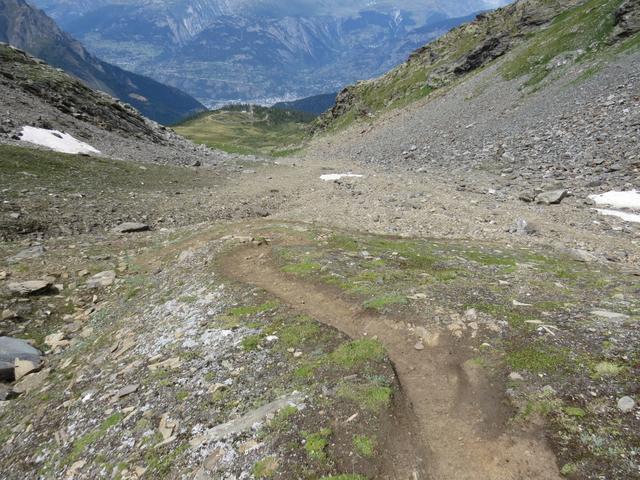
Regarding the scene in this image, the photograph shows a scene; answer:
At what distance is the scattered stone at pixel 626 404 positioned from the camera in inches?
296

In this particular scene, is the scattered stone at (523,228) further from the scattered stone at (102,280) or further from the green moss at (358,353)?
the scattered stone at (102,280)

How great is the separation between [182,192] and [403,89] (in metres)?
101

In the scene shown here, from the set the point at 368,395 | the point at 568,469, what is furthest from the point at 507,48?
the point at 568,469

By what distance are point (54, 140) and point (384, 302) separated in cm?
3929

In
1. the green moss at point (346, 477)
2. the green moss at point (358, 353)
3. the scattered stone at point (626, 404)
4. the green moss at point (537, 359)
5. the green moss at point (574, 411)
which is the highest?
the green moss at point (358, 353)

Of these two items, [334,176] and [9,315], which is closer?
[9,315]

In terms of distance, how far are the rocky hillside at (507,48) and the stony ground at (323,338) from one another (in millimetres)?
41753

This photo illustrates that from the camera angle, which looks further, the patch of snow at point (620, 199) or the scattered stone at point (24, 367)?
the patch of snow at point (620, 199)

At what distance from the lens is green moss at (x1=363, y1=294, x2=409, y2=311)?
1223 centimetres

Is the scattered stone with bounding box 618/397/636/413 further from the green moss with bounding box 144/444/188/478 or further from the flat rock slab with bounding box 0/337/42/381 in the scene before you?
the flat rock slab with bounding box 0/337/42/381

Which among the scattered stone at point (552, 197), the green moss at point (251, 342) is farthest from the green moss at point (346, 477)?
the scattered stone at point (552, 197)

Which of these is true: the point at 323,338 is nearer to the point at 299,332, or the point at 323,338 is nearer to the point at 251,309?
the point at 299,332

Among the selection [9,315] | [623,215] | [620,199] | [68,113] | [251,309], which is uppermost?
[68,113]

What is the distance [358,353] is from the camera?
10094mm
